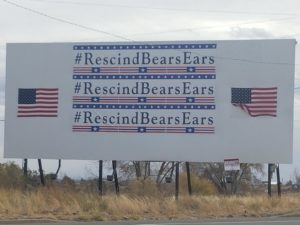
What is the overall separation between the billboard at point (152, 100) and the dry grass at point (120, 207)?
4048 mm

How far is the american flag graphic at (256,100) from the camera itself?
1214 inches

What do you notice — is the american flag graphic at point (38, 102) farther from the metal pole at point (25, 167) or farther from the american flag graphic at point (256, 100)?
the american flag graphic at point (256, 100)

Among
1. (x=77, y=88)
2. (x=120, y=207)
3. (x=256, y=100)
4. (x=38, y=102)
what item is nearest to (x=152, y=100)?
(x=77, y=88)

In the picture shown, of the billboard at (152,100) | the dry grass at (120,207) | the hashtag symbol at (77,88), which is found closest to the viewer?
the dry grass at (120,207)

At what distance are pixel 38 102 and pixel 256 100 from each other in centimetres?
1081

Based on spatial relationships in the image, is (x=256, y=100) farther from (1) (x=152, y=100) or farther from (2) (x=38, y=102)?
(2) (x=38, y=102)

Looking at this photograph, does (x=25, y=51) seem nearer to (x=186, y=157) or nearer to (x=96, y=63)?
(x=96, y=63)

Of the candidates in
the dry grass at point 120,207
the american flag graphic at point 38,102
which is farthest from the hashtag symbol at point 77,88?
the dry grass at point 120,207

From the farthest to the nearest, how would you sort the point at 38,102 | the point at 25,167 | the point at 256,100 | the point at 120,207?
the point at 25,167 → the point at 38,102 → the point at 256,100 → the point at 120,207

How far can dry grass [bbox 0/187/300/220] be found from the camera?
22.4 metres

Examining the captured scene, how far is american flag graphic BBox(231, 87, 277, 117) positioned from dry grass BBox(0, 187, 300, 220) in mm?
4621

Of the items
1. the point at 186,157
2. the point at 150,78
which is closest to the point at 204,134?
the point at 186,157

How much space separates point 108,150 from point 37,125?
152 inches

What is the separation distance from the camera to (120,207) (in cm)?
2384
